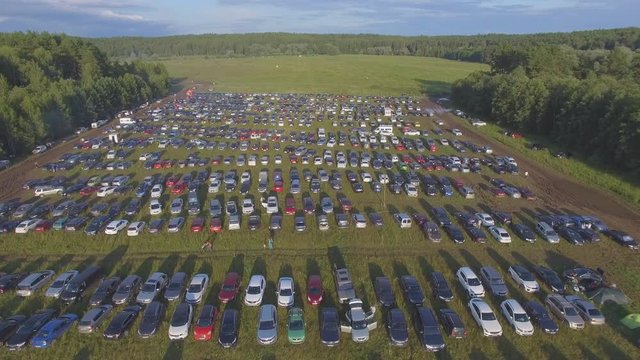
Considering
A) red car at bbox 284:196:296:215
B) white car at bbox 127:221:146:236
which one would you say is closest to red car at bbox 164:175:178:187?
white car at bbox 127:221:146:236

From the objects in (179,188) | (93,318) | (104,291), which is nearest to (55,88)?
(179,188)

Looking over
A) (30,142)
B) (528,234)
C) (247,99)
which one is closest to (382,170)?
(528,234)

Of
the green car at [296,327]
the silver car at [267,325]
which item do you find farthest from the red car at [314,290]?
the silver car at [267,325]

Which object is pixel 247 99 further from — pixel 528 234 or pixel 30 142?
pixel 528 234

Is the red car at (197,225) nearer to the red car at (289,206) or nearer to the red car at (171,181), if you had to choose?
the red car at (289,206)

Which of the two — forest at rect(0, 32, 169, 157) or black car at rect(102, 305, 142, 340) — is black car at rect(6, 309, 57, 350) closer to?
black car at rect(102, 305, 142, 340)

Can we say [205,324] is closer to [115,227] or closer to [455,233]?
[115,227]
